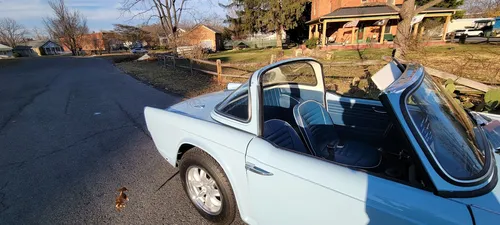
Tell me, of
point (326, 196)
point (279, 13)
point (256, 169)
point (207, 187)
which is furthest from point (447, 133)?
point (279, 13)

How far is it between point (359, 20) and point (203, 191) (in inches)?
1001

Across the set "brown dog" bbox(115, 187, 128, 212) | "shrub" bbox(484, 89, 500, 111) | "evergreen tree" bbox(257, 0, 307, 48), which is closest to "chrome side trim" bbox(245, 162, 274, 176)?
"brown dog" bbox(115, 187, 128, 212)

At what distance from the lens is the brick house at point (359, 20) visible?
21.0 metres

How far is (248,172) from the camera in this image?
1679 millimetres

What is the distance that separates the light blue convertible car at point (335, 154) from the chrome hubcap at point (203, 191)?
1 cm

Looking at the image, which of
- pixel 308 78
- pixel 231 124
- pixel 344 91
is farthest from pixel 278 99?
pixel 344 91

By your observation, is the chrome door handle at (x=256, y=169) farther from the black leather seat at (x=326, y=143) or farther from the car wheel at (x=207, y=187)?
the black leather seat at (x=326, y=143)

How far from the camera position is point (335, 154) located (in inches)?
87.2

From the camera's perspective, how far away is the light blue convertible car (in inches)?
44.6

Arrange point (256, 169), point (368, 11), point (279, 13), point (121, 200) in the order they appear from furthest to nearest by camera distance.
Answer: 1. point (279, 13)
2. point (368, 11)
3. point (121, 200)
4. point (256, 169)

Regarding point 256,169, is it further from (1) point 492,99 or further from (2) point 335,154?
(1) point 492,99

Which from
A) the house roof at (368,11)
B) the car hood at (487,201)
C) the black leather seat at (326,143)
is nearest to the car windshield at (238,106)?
the black leather seat at (326,143)

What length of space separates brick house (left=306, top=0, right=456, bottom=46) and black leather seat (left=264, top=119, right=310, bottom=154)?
22.6 metres

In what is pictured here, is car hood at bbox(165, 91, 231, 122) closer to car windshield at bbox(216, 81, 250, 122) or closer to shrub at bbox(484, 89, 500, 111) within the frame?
car windshield at bbox(216, 81, 250, 122)
